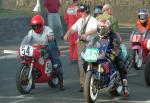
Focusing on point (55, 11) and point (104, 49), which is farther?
point (55, 11)

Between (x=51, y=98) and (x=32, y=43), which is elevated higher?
(x=32, y=43)

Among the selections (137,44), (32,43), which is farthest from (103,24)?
(137,44)

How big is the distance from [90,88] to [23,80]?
216 cm

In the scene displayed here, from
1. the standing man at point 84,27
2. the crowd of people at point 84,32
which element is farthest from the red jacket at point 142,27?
the standing man at point 84,27

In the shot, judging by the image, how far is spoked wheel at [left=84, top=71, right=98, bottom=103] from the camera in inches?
445

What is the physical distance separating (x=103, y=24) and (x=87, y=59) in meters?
0.85

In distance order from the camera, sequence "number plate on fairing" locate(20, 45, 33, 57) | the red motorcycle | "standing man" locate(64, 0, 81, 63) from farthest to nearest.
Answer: "standing man" locate(64, 0, 81, 63), "number plate on fairing" locate(20, 45, 33, 57), the red motorcycle

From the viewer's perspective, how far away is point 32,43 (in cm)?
1371

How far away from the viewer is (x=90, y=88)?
1137cm

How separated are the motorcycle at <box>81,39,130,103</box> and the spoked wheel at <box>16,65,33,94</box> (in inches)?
60.8

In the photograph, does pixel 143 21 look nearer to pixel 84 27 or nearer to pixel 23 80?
pixel 84 27

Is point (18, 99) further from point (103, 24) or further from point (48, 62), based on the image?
point (103, 24)

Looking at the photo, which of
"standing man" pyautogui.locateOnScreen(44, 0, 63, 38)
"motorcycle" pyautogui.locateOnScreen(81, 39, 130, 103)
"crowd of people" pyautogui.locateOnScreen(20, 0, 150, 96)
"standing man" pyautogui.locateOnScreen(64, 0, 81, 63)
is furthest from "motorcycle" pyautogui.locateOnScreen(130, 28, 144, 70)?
"standing man" pyautogui.locateOnScreen(44, 0, 63, 38)

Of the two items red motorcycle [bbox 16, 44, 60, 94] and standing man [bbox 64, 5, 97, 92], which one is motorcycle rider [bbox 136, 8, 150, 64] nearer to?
standing man [bbox 64, 5, 97, 92]
